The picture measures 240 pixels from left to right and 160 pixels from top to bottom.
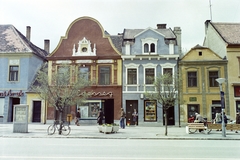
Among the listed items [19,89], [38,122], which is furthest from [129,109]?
[19,89]

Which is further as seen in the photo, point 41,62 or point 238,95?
point 41,62

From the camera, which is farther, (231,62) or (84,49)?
(84,49)

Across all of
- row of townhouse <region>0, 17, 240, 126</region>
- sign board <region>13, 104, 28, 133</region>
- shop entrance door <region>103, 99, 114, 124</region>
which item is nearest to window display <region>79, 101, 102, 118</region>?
row of townhouse <region>0, 17, 240, 126</region>

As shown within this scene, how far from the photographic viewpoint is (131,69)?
1094 inches

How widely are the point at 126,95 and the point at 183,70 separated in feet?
22.3

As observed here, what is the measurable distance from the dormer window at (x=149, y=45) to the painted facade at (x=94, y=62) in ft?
9.75

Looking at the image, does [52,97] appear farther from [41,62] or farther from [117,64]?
[41,62]

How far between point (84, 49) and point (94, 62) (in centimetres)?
215

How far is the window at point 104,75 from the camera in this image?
91.9ft

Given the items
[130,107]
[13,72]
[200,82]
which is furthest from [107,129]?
[13,72]

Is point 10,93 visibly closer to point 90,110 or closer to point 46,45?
point 90,110

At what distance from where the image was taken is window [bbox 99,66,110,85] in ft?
91.9

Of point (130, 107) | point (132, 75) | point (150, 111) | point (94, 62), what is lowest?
point (150, 111)

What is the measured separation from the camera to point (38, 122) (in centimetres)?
2841
